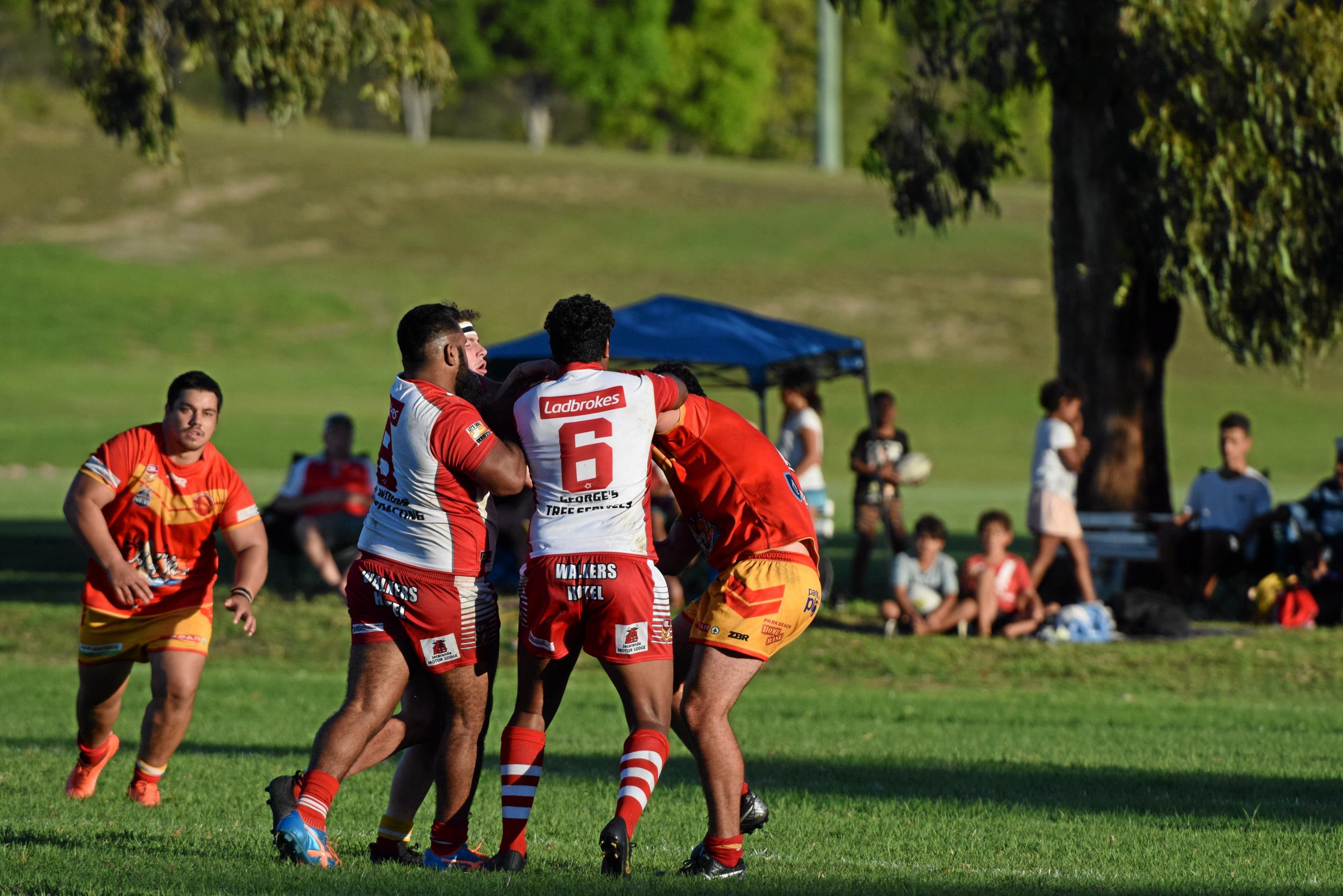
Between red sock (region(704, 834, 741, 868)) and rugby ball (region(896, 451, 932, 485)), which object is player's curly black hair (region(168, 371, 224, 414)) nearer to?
red sock (region(704, 834, 741, 868))

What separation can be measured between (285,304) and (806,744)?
47.5 m

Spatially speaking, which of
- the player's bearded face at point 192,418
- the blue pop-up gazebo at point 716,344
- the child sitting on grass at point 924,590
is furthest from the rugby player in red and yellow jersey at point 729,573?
the blue pop-up gazebo at point 716,344

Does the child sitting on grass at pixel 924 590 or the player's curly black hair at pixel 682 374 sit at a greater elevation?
the player's curly black hair at pixel 682 374

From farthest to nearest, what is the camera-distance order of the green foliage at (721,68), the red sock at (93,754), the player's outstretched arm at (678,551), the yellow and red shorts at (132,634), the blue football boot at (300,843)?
the green foliage at (721,68), the red sock at (93,754), the yellow and red shorts at (132,634), the player's outstretched arm at (678,551), the blue football boot at (300,843)

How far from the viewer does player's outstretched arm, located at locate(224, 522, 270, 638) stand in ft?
23.4

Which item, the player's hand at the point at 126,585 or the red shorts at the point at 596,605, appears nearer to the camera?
the red shorts at the point at 596,605

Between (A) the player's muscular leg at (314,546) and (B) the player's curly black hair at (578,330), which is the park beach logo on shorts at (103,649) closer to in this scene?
(B) the player's curly black hair at (578,330)

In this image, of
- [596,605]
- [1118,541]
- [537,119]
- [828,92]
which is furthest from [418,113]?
[596,605]

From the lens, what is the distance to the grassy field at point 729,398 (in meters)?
6.34

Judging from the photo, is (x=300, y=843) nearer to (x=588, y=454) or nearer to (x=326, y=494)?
(x=588, y=454)

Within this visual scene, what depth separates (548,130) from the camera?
99062 millimetres

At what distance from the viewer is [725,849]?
18.4 ft

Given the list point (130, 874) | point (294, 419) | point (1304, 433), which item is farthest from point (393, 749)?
point (1304, 433)

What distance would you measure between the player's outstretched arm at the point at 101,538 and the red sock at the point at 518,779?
217cm
